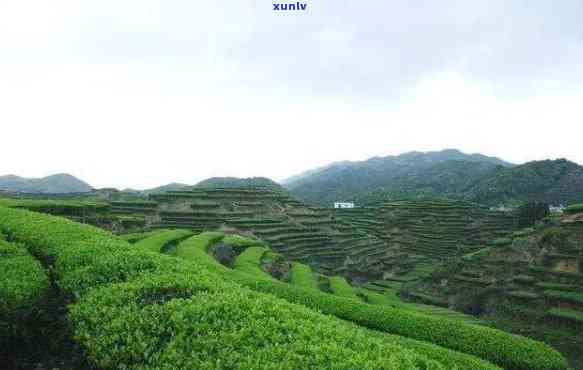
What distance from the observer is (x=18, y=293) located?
21.0 feet

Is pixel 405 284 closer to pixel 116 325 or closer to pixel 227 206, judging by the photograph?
Result: pixel 227 206

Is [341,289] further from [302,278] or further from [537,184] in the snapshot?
[537,184]

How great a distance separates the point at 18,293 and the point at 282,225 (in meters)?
40.1

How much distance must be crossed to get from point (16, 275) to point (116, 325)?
3.17m

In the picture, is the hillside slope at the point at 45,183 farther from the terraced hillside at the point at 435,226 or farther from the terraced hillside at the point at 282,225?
the terraced hillside at the point at 435,226

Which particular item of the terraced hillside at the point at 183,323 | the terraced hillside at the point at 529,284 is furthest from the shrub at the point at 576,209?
the terraced hillside at the point at 183,323

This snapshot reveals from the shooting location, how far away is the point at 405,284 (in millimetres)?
41250

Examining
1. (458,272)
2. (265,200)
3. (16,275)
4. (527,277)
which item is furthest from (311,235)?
(16,275)

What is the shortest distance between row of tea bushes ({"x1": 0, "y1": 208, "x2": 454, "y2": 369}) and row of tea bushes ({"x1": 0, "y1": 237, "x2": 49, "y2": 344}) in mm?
388

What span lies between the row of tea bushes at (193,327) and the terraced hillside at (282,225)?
104 ft

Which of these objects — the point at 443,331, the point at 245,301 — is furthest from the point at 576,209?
the point at 245,301

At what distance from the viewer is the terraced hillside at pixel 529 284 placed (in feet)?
80.1

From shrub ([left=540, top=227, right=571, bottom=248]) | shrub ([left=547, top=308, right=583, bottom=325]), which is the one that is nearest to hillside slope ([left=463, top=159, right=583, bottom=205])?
shrub ([left=540, top=227, right=571, bottom=248])

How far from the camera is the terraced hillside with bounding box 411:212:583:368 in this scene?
24.4 m
